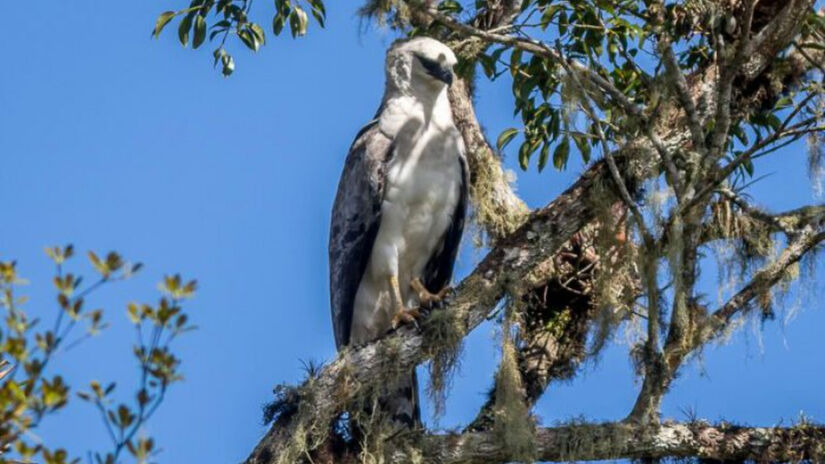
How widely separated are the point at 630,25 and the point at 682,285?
1.45 metres

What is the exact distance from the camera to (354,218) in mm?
7598

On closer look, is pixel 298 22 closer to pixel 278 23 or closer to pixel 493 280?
pixel 278 23


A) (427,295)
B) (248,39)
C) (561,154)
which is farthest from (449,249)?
(248,39)

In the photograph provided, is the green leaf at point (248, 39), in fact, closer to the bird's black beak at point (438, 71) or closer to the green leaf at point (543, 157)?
the bird's black beak at point (438, 71)

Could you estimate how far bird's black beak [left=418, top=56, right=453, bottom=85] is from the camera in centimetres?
754

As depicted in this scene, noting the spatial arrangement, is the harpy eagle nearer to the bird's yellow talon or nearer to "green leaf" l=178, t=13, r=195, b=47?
the bird's yellow talon

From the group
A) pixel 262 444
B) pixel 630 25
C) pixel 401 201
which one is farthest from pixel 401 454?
pixel 630 25

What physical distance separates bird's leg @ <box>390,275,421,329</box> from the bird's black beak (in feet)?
3.06

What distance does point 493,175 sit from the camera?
26.1ft

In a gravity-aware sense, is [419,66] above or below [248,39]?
below

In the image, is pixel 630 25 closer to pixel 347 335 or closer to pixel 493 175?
pixel 493 175

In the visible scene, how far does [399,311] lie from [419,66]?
47.0 inches

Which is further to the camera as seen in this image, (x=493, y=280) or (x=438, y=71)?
(x=438, y=71)

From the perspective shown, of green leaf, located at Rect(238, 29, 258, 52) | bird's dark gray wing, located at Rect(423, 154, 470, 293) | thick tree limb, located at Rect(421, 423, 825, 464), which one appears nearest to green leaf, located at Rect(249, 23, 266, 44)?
green leaf, located at Rect(238, 29, 258, 52)
